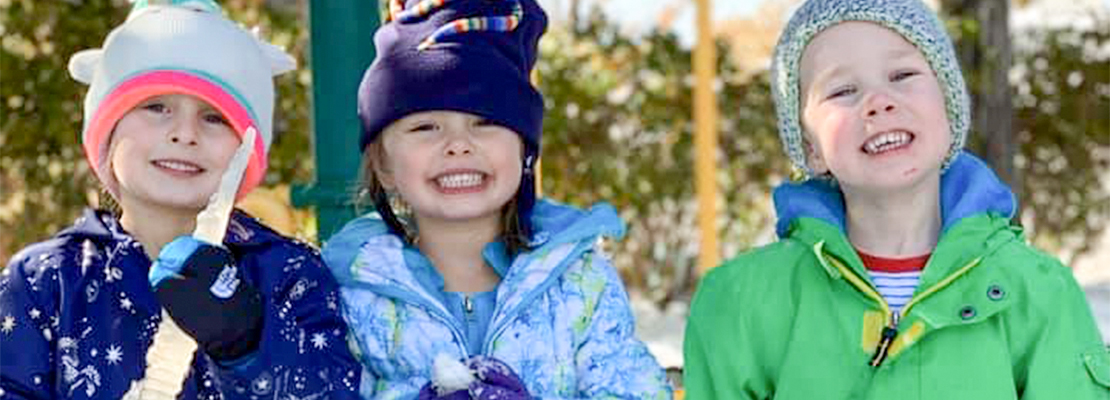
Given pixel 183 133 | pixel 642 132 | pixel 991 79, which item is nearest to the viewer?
pixel 183 133

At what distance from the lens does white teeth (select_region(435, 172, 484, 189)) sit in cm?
221

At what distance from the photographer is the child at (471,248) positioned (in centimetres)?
217

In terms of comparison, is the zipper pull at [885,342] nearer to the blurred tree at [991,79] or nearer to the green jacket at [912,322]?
the green jacket at [912,322]

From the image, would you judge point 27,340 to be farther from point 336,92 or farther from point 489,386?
point 336,92

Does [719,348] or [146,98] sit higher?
[146,98]

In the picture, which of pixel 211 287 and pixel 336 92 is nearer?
pixel 211 287

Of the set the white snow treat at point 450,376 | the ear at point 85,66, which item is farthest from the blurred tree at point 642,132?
the white snow treat at point 450,376

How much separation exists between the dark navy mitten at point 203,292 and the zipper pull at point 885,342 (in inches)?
33.1

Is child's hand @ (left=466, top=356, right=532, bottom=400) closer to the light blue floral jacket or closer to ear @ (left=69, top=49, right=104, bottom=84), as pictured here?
the light blue floral jacket

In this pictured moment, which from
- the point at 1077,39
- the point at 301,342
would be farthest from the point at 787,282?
the point at 1077,39

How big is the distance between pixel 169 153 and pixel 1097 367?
1275mm

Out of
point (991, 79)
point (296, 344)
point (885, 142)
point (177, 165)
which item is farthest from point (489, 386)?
point (991, 79)

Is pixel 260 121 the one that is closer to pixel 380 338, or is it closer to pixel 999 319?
pixel 380 338

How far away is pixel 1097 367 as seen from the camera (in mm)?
2162
